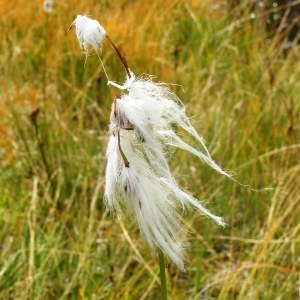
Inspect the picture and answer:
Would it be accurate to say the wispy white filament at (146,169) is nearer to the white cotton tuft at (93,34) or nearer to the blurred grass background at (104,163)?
the white cotton tuft at (93,34)

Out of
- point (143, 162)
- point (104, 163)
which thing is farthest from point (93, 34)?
point (104, 163)

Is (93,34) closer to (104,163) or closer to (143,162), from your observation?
(143,162)

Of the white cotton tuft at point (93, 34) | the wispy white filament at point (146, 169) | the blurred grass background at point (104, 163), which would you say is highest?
the white cotton tuft at point (93, 34)

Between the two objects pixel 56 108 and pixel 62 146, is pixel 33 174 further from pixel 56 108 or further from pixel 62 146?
pixel 56 108

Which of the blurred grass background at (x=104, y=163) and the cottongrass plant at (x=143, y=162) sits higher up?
the cottongrass plant at (x=143, y=162)

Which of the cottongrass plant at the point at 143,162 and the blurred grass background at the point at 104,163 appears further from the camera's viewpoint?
the blurred grass background at the point at 104,163

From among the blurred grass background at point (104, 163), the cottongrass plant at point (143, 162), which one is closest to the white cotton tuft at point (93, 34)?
the cottongrass plant at point (143, 162)

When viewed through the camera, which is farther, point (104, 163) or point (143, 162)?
point (104, 163)

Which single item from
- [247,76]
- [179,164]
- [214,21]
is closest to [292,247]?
[179,164]
